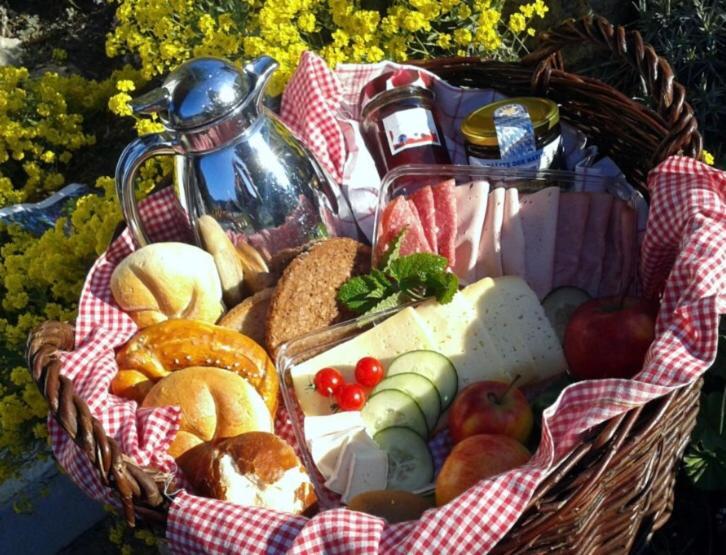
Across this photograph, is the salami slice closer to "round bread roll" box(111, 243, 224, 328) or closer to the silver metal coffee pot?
the silver metal coffee pot

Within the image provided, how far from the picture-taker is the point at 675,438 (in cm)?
193

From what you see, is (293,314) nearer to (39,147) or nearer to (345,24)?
(345,24)

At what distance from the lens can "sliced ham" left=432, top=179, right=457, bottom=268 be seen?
2.56 meters

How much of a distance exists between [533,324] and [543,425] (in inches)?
29.0

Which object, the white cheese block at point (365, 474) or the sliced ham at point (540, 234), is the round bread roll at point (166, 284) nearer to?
the white cheese block at point (365, 474)

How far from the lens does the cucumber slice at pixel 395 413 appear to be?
2.14 meters

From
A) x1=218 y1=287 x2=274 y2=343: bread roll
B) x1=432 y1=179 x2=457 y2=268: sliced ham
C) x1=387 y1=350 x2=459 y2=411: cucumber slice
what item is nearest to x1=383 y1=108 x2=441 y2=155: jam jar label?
x1=432 y1=179 x2=457 y2=268: sliced ham

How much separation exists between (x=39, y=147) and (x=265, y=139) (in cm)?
234

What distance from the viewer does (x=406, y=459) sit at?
2.07 meters

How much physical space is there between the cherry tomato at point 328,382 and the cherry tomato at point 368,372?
0.05 meters

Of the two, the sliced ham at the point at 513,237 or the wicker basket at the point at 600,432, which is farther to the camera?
the sliced ham at the point at 513,237

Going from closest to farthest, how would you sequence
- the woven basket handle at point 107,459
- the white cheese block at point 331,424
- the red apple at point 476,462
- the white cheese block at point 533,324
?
the woven basket handle at point 107,459, the red apple at point 476,462, the white cheese block at point 331,424, the white cheese block at point 533,324

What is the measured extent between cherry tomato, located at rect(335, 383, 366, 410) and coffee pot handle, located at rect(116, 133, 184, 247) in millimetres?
882

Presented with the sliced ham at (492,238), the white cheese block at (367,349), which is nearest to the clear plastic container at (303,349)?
the white cheese block at (367,349)
